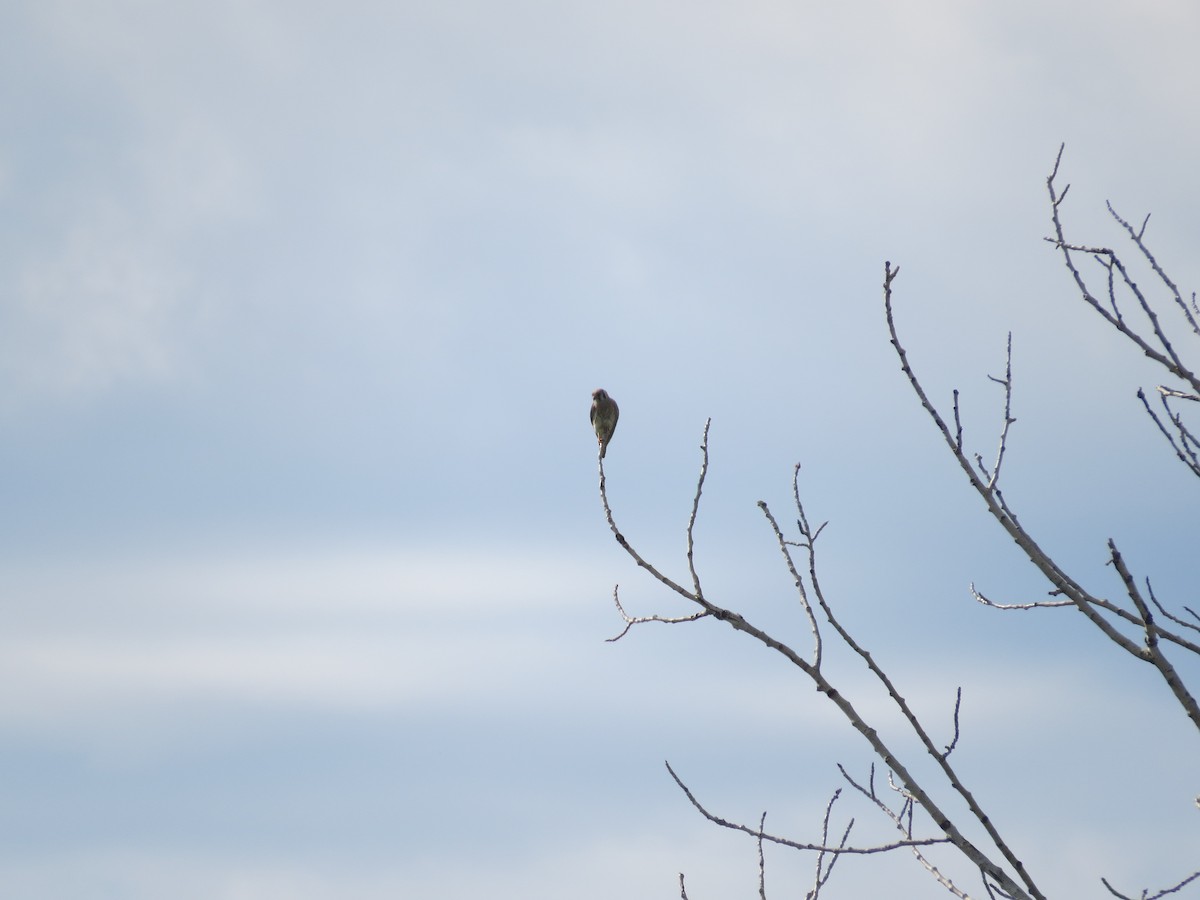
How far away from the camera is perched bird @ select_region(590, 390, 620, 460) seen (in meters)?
7.00

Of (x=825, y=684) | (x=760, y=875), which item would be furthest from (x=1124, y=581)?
(x=760, y=875)

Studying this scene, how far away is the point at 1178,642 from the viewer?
523 centimetres

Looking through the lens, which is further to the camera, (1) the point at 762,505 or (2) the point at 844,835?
(2) the point at 844,835

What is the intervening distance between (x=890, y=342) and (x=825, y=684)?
176 cm

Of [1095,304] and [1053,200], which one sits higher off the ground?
[1053,200]

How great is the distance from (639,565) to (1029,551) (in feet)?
6.55

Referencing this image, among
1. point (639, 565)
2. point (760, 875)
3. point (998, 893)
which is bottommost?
point (998, 893)

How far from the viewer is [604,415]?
700 cm

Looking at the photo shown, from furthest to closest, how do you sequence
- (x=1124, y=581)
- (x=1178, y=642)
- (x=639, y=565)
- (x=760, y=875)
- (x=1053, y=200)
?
(x=760, y=875), (x=1053, y=200), (x=639, y=565), (x=1178, y=642), (x=1124, y=581)

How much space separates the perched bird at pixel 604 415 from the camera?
23.0 ft

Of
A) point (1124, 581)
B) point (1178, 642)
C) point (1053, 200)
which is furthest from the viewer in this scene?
point (1053, 200)

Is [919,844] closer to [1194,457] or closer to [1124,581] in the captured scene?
[1124,581]

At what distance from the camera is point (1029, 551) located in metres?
5.32

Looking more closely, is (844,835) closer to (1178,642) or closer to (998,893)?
(998,893)
